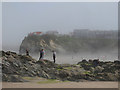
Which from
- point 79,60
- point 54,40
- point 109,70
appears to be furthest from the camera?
point 79,60

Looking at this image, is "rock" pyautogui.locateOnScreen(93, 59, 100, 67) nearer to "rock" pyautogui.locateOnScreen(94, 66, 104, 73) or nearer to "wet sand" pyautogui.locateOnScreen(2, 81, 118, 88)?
"rock" pyautogui.locateOnScreen(94, 66, 104, 73)

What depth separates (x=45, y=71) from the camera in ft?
38.7

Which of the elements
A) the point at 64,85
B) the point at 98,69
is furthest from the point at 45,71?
the point at 98,69

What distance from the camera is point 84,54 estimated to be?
14727 mm

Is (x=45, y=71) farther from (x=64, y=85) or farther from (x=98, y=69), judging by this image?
(x=98, y=69)

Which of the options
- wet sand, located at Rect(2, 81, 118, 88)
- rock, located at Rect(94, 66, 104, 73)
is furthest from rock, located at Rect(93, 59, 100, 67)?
wet sand, located at Rect(2, 81, 118, 88)

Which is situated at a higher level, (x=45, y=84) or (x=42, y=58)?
(x=42, y=58)

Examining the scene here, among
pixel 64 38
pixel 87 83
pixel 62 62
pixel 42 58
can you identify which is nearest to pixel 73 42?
pixel 64 38

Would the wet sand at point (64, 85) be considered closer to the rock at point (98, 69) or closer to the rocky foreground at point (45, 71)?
the rocky foreground at point (45, 71)

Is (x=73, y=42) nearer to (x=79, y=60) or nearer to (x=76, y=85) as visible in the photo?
(x=79, y=60)

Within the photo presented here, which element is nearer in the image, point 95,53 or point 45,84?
point 45,84

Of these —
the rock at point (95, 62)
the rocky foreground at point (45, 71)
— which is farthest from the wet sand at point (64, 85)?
the rock at point (95, 62)

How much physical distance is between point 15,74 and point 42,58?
253 centimetres

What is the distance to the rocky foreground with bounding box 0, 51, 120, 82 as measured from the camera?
11164 millimetres
